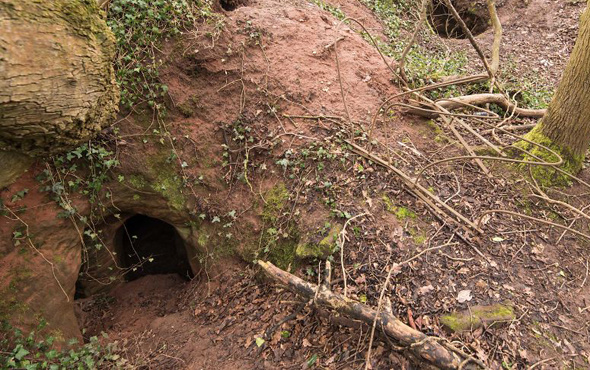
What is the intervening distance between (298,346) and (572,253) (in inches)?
126

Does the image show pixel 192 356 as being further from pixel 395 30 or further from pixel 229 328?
pixel 395 30

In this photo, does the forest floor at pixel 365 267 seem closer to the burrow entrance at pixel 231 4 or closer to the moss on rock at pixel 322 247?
the moss on rock at pixel 322 247

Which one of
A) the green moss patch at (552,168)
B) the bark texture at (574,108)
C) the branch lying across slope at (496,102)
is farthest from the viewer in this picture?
the branch lying across slope at (496,102)

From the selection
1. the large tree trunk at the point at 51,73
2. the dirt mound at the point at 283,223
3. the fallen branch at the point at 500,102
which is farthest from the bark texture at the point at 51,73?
the fallen branch at the point at 500,102

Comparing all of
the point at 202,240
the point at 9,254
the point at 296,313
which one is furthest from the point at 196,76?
Answer: the point at 296,313

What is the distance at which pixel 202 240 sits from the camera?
481cm

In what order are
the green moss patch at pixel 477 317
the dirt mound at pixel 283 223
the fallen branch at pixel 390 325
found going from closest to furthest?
the fallen branch at pixel 390 325
the green moss patch at pixel 477 317
the dirt mound at pixel 283 223

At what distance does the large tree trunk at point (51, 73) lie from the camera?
2.34 meters

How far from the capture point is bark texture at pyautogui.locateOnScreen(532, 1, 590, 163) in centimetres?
420

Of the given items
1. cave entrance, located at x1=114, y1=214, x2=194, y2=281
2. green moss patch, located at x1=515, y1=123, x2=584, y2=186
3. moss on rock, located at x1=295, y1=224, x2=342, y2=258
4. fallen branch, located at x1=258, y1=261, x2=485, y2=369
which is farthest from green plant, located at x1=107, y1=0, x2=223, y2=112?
green moss patch, located at x1=515, y1=123, x2=584, y2=186

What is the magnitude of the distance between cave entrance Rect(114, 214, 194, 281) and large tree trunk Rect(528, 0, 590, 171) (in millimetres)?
5642

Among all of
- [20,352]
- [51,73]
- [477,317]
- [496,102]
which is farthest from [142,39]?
[496,102]

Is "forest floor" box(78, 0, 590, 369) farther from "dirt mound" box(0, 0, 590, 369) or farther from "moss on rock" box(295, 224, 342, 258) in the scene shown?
"moss on rock" box(295, 224, 342, 258)

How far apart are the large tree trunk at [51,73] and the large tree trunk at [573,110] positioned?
199 inches
